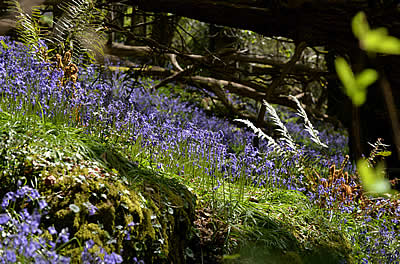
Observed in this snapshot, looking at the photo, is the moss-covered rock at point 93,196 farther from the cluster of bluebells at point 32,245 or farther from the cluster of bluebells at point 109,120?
the cluster of bluebells at point 109,120

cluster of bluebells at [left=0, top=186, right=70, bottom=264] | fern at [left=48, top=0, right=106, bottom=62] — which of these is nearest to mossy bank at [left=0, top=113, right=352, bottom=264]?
cluster of bluebells at [left=0, top=186, right=70, bottom=264]

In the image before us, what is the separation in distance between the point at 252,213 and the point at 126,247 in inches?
47.7

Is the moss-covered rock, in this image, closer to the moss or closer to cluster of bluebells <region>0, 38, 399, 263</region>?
the moss

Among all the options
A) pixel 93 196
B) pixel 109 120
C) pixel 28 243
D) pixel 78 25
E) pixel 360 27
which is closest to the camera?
pixel 360 27

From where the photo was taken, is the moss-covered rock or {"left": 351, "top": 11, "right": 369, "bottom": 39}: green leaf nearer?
{"left": 351, "top": 11, "right": 369, "bottom": 39}: green leaf

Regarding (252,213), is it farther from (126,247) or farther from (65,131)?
(65,131)

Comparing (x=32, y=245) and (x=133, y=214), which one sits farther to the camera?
(x=133, y=214)

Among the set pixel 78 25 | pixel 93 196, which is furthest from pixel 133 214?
pixel 78 25

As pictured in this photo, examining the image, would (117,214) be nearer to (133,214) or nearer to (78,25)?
(133,214)

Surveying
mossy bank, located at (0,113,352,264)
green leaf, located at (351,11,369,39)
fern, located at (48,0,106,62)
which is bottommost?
mossy bank, located at (0,113,352,264)

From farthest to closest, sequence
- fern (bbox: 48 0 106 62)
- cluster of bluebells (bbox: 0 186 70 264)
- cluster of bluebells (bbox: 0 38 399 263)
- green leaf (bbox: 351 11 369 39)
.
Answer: fern (bbox: 48 0 106 62) < cluster of bluebells (bbox: 0 38 399 263) < cluster of bluebells (bbox: 0 186 70 264) < green leaf (bbox: 351 11 369 39)

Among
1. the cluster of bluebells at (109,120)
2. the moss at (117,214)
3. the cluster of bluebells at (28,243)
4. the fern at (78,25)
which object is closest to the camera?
the cluster of bluebells at (28,243)

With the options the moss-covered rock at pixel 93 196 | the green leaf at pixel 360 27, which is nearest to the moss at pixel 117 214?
the moss-covered rock at pixel 93 196

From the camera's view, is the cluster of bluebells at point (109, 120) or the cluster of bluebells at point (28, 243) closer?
the cluster of bluebells at point (28, 243)
